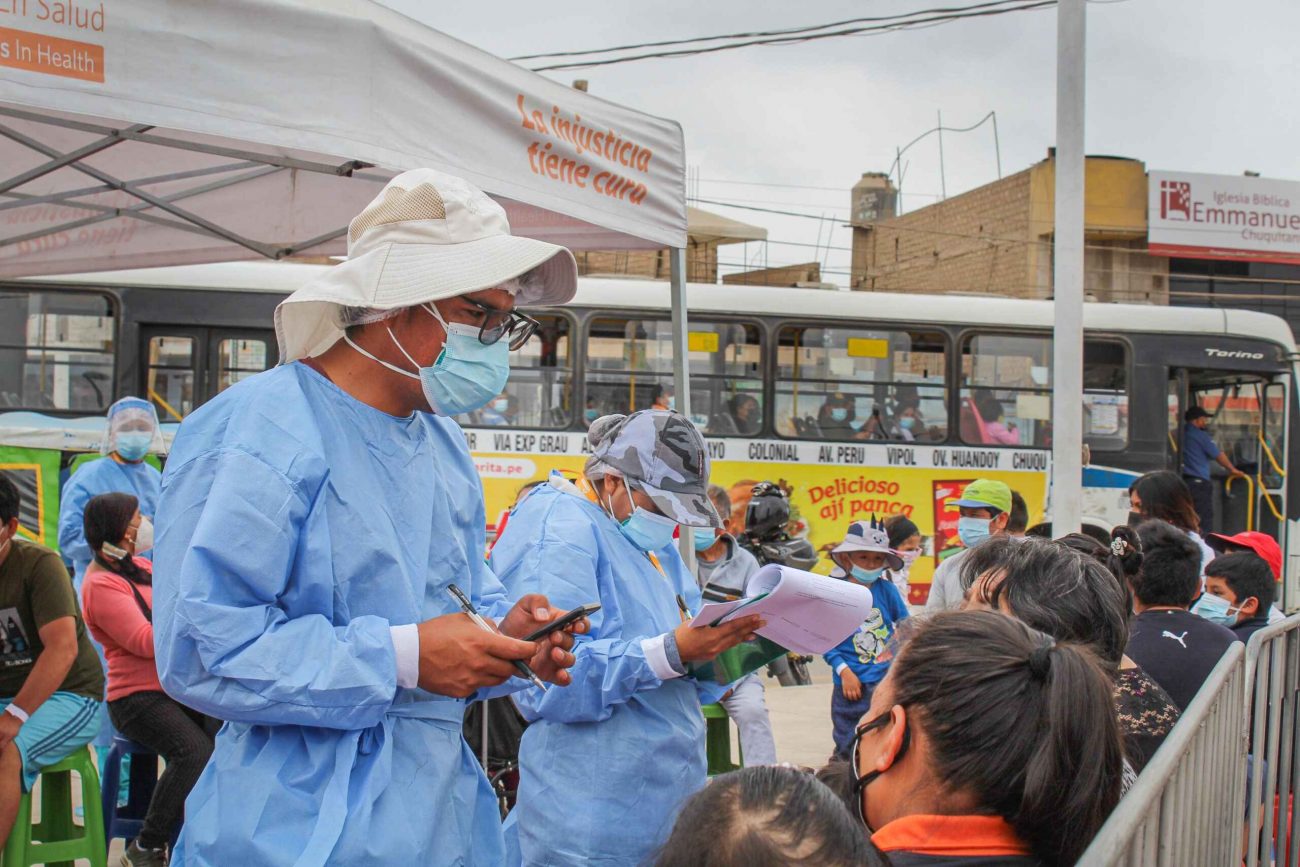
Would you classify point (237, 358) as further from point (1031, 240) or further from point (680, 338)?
point (1031, 240)

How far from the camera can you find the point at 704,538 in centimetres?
632

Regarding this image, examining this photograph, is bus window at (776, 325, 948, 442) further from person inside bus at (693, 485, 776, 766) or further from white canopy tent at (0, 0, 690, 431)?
white canopy tent at (0, 0, 690, 431)

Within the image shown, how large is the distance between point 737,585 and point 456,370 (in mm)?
4191

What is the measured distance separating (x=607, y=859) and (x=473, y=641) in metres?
1.02

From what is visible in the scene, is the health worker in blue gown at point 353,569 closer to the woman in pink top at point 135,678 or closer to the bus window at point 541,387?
the woman in pink top at point 135,678

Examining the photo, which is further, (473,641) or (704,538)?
(704,538)

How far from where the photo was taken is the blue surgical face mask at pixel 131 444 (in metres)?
6.62

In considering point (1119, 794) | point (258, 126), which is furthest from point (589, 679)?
point (258, 126)

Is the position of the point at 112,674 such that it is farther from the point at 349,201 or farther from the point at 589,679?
the point at 589,679

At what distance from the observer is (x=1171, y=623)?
3725 millimetres

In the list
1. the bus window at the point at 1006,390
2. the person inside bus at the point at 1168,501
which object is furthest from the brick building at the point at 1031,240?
the person inside bus at the point at 1168,501

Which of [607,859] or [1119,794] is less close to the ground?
[1119,794]

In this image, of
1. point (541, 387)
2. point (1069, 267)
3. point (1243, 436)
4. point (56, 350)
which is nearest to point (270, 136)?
point (1069, 267)

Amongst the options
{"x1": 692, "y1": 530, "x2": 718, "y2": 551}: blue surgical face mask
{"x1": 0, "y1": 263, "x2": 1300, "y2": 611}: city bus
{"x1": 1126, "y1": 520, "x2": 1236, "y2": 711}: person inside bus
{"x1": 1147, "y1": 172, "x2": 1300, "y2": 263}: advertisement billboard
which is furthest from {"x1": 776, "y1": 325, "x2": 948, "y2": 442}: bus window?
{"x1": 1147, "y1": 172, "x2": 1300, "y2": 263}: advertisement billboard
